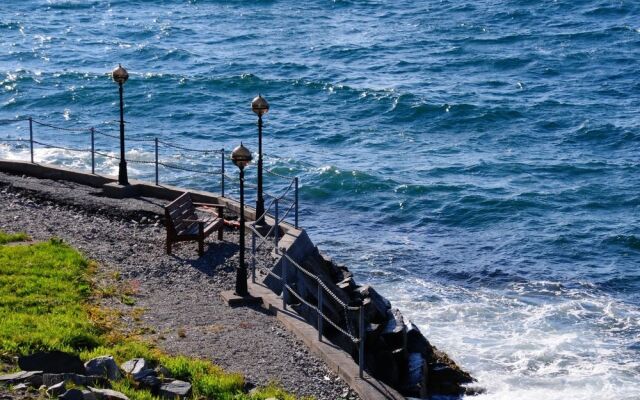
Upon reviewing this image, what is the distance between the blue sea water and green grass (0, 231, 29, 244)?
279 inches

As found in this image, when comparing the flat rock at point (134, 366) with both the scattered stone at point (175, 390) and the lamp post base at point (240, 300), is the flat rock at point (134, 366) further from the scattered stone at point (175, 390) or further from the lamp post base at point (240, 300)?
the lamp post base at point (240, 300)

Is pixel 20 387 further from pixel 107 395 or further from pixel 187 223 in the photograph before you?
pixel 187 223

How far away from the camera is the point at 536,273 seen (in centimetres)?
2525

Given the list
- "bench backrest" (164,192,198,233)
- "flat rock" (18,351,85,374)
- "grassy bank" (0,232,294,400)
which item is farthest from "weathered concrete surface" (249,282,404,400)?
"flat rock" (18,351,85,374)

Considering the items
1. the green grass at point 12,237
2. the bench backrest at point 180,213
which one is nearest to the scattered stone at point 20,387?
the bench backrest at point 180,213

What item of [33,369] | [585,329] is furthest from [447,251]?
[33,369]

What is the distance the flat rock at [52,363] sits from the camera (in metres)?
13.1

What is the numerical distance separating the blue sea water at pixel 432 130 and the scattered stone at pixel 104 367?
7236 mm

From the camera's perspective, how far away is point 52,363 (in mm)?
13188

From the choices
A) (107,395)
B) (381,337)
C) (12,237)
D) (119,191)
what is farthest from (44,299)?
(119,191)

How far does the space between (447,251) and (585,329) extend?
217 inches

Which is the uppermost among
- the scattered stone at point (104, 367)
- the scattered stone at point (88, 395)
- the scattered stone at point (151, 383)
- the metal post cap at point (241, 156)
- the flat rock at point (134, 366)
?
the metal post cap at point (241, 156)

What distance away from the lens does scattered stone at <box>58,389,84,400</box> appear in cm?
A: 1221

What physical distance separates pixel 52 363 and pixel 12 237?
719cm
